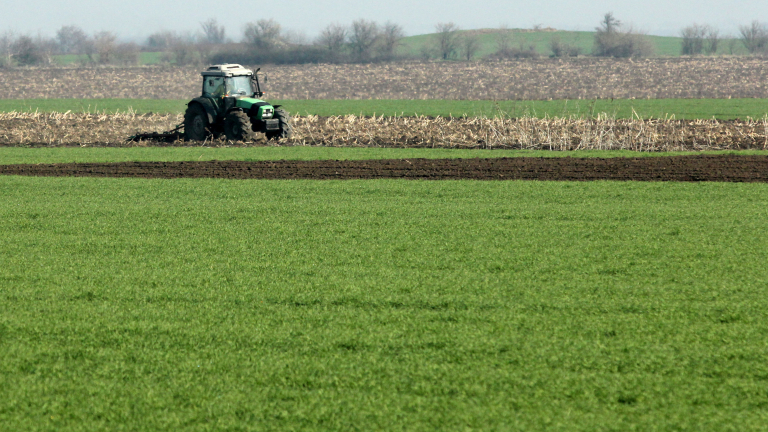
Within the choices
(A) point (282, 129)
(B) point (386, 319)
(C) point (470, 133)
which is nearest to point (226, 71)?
(A) point (282, 129)

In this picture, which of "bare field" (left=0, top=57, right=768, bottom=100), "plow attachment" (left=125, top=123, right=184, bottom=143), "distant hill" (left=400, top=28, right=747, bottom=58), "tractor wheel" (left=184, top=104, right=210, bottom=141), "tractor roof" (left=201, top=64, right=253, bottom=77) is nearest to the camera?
"tractor roof" (left=201, top=64, right=253, bottom=77)

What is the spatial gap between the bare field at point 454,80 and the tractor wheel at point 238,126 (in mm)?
28741

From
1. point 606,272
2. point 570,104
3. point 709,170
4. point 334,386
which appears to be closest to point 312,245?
point 606,272

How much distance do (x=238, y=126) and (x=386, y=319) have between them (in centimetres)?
1523

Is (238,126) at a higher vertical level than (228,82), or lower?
lower

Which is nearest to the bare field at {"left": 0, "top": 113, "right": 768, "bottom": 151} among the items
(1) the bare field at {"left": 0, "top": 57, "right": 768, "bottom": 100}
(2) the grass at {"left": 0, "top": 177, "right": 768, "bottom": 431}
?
(2) the grass at {"left": 0, "top": 177, "right": 768, "bottom": 431}

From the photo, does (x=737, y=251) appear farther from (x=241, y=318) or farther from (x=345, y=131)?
(x=345, y=131)

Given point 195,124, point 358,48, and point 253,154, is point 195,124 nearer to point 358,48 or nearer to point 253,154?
point 253,154

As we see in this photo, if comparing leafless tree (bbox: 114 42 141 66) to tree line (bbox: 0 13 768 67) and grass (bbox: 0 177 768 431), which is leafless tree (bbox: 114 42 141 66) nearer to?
tree line (bbox: 0 13 768 67)

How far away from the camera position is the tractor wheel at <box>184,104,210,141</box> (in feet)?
68.2

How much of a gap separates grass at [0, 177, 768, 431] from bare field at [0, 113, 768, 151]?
9.31m

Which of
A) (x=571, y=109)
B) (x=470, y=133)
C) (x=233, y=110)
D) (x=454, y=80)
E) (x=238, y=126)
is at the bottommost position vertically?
(x=470, y=133)

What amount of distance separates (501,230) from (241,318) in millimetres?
4258

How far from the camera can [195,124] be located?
21.1m
